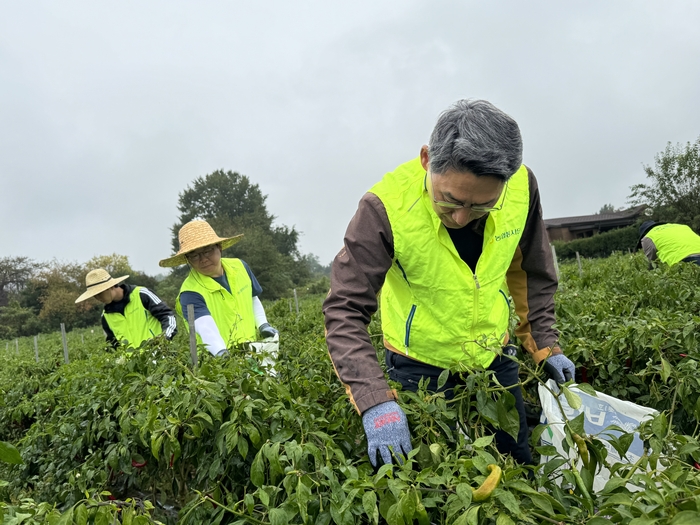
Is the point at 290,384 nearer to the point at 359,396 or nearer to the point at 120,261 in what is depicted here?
the point at 359,396

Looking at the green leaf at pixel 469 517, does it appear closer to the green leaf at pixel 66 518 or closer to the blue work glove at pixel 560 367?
the green leaf at pixel 66 518

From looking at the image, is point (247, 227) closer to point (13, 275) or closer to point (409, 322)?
point (13, 275)

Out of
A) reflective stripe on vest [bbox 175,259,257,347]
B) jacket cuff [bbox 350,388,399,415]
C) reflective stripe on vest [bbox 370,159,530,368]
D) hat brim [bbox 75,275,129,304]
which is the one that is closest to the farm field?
jacket cuff [bbox 350,388,399,415]

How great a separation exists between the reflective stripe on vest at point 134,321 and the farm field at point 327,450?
4.11ft

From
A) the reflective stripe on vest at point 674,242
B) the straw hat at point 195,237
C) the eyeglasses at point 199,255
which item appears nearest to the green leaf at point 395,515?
the straw hat at point 195,237

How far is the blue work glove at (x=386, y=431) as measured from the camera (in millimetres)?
1402

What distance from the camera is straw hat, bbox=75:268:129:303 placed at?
4340 millimetres

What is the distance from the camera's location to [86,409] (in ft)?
8.36

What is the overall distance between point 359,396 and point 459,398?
11.2 inches

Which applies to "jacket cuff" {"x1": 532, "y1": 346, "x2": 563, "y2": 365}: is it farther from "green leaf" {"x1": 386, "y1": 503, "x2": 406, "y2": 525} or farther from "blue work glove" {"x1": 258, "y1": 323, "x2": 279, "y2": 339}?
"blue work glove" {"x1": 258, "y1": 323, "x2": 279, "y2": 339}

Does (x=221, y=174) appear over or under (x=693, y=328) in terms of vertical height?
over

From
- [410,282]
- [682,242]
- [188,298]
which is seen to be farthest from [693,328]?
[682,242]

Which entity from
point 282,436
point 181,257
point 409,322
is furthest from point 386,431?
point 181,257

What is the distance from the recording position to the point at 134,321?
178 inches
